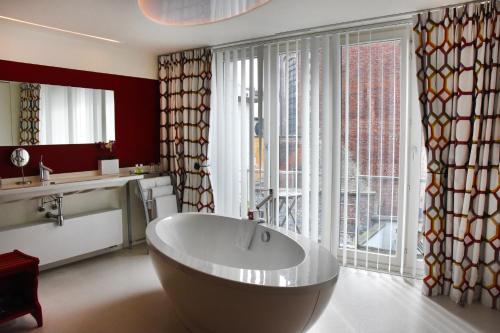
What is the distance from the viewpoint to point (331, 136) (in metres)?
3.60

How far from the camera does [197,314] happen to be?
7.66ft

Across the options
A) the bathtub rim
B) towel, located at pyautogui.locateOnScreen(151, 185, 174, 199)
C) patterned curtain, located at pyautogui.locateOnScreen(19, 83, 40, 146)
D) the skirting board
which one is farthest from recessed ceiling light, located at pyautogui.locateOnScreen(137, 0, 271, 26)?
towel, located at pyautogui.locateOnScreen(151, 185, 174, 199)

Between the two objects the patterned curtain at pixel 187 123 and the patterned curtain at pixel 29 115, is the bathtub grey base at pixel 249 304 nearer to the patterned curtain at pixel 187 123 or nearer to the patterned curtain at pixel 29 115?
the patterned curtain at pixel 187 123

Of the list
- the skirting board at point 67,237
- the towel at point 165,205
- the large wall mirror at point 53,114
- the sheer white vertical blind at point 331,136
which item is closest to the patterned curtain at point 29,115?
the large wall mirror at point 53,114

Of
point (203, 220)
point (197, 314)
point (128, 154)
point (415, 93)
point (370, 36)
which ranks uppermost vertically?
point (370, 36)

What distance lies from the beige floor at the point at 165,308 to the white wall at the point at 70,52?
2.15m

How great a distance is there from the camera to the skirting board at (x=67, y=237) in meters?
3.38

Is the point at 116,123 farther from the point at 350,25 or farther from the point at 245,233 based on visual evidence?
the point at 350,25

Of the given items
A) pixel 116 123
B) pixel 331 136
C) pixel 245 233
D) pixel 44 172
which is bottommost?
pixel 245 233

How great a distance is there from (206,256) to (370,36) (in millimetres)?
2551

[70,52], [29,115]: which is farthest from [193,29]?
[29,115]

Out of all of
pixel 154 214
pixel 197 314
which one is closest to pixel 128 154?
pixel 154 214

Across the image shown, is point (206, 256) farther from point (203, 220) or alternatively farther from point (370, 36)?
point (370, 36)

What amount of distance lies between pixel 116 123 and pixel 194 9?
2879mm
